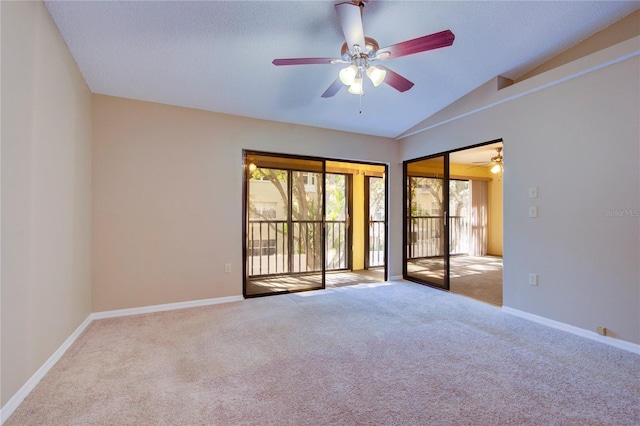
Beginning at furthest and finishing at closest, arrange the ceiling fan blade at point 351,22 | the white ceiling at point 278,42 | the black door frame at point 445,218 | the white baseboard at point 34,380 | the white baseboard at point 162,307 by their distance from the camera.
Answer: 1. the black door frame at point 445,218
2. the white baseboard at point 162,307
3. the white ceiling at point 278,42
4. the ceiling fan blade at point 351,22
5. the white baseboard at point 34,380

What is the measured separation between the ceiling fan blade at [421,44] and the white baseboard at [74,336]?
3.13m

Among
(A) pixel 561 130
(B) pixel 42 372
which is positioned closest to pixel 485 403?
(A) pixel 561 130

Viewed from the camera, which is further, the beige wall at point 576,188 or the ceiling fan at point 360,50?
the beige wall at point 576,188

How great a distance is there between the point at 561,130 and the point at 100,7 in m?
4.06

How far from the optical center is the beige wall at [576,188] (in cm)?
249

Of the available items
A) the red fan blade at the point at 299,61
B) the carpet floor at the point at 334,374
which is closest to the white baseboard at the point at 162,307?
the carpet floor at the point at 334,374

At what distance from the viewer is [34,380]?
76.3 inches

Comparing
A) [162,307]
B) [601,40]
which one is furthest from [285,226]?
[601,40]

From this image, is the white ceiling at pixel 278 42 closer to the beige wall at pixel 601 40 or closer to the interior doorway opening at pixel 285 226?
the beige wall at pixel 601 40

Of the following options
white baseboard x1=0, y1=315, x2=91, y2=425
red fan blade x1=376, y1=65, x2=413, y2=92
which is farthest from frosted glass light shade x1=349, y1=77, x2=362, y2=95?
white baseboard x1=0, y1=315, x2=91, y2=425

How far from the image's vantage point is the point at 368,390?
1.87 metres

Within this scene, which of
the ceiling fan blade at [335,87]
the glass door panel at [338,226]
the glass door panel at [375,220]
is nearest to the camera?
the ceiling fan blade at [335,87]

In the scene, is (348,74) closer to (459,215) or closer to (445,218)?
(445,218)

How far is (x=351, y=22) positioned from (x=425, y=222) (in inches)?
151
